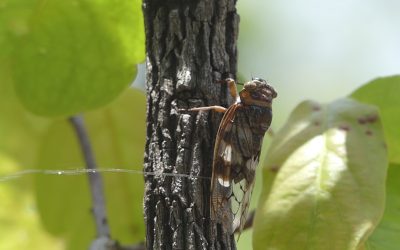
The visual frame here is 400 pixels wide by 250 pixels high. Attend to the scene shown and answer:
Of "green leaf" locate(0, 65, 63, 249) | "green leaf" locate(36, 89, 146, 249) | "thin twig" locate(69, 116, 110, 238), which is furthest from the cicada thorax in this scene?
"green leaf" locate(0, 65, 63, 249)

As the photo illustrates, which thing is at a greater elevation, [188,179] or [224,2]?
[224,2]

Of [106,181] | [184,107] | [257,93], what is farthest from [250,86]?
[106,181]

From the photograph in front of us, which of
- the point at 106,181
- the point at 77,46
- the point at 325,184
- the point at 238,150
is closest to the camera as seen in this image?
the point at 238,150

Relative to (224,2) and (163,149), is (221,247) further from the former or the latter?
(224,2)

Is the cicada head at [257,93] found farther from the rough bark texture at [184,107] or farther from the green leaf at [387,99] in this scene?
the green leaf at [387,99]

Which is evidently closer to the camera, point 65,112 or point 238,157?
point 238,157

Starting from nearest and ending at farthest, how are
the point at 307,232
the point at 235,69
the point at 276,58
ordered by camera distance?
the point at 235,69 < the point at 307,232 < the point at 276,58

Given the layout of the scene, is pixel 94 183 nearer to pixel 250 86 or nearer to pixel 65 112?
A: pixel 65 112

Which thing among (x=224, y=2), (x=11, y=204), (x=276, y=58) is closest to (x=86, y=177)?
(x=11, y=204)

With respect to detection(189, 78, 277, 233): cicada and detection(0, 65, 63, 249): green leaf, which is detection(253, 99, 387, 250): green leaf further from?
detection(0, 65, 63, 249): green leaf
